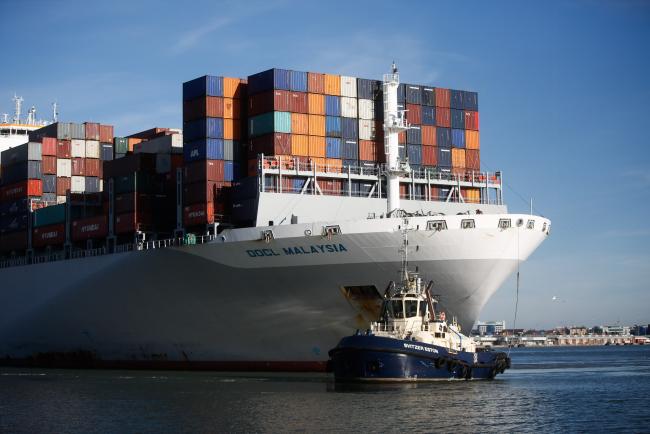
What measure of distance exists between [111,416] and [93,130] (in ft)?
115

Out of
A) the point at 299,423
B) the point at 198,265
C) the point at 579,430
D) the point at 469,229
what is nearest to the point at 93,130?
the point at 198,265

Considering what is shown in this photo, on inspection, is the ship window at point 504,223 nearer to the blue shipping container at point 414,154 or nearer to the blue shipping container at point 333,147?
the blue shipping container at point 414,154

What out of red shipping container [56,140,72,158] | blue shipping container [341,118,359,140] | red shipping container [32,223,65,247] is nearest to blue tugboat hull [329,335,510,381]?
blue shipping container [341,118,359,140]

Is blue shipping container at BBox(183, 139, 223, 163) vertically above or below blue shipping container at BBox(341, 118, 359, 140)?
below

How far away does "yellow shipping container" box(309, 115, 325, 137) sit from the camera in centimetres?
4806

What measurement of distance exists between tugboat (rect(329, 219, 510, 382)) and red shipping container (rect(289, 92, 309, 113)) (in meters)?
9.48

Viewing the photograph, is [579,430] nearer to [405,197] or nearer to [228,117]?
[405,197]

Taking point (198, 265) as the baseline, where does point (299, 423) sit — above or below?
below

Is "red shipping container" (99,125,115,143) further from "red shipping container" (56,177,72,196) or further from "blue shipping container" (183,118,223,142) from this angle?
"blue shipping container" (183,118,223,142)

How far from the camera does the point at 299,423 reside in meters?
28.3

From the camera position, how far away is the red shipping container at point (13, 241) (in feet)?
200

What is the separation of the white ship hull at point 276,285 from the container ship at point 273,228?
0.22ft

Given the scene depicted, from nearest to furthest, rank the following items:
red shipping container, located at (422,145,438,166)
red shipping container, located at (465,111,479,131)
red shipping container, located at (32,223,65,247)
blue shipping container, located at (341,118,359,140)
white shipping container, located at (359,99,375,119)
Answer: blue shipping container, located at (341,118,359,140) < white shipping container, located at (359,99,375,119) < red shipping container, located at (422,145,438,166) < red shipping container, located at (465,111,479,131) < red shipping container, located at (32,223,65,247)

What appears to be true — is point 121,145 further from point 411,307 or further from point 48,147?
point 411,307
